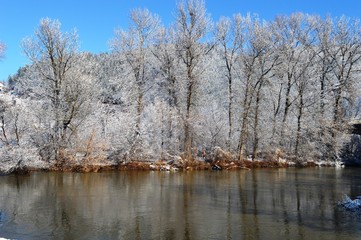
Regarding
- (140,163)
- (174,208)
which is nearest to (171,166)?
(140,163)

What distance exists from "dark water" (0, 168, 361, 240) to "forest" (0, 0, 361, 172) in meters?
7.62

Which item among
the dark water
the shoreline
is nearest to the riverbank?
the shoreline

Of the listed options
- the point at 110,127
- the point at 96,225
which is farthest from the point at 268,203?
the point at 110,127

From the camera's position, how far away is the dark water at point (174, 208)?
38.7ft

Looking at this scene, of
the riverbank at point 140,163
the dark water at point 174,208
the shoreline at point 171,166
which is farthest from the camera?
the shoreline at point 171,166

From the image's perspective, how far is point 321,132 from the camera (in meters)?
38.9

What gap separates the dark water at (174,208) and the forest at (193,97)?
7618 millimetres

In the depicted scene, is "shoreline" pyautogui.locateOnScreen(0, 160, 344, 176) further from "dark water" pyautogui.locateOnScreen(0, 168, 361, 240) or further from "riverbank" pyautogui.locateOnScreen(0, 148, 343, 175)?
"dark water" pyautogui.locateOnScreen(0, 168, 361, 240)

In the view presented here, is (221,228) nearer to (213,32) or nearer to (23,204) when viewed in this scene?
(23,204)

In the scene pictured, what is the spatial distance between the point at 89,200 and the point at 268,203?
7937mm

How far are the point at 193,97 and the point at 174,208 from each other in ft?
72.8

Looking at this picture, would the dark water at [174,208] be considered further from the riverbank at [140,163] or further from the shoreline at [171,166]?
the shoreline at [171,166]

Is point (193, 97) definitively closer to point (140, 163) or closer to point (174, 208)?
point (140, 163)

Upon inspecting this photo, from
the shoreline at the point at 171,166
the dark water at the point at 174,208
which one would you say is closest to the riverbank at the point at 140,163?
the shoreline at the point at 171,166
